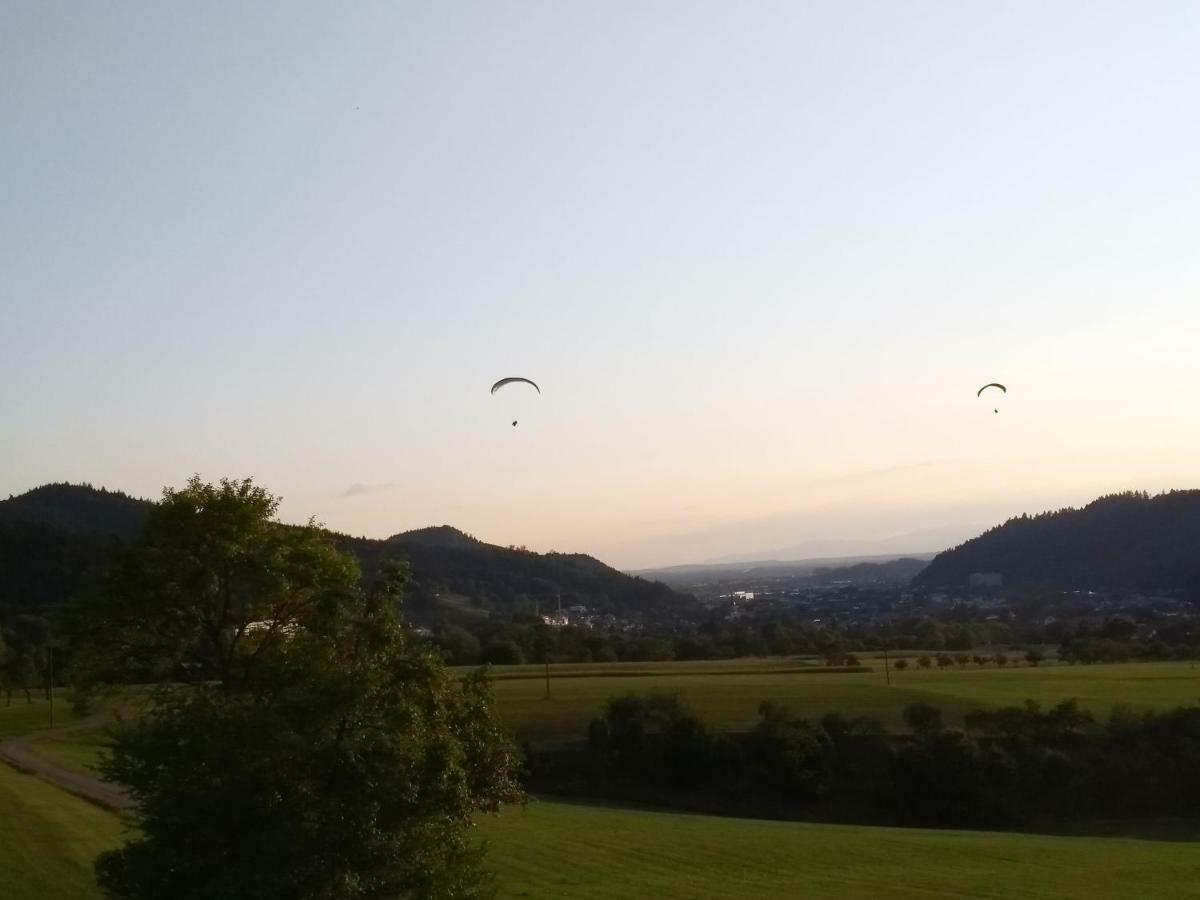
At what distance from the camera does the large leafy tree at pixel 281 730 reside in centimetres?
1641

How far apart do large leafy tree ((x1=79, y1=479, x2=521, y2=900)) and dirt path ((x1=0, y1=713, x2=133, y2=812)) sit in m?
15.4

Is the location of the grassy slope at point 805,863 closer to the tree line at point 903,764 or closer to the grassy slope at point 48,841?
the grassy slope at point 48,841

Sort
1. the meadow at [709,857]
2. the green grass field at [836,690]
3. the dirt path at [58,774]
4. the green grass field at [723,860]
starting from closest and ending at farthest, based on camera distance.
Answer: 1. the green grass field at [723,860]
2. the meadow at [709,857]
3. the dirt path at [58,774]
4. the green grass field at [836,690]

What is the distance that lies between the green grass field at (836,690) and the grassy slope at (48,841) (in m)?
31.3

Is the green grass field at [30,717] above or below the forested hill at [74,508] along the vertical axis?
below

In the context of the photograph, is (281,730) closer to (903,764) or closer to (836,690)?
(903,764)

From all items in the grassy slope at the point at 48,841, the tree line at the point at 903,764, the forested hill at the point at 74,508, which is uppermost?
the forested hill at the point at 74,508

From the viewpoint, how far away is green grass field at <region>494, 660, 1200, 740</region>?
7094cm

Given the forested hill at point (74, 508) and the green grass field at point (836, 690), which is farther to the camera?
the forested hill at point (74, 508)

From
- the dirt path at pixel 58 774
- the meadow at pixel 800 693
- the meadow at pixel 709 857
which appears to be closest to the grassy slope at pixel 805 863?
the meadow at pixel 709 857

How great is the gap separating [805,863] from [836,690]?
151 feet

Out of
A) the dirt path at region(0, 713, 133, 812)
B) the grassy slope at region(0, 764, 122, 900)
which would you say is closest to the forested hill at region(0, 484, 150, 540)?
the dirt path at region(0, 713, 133, 812)

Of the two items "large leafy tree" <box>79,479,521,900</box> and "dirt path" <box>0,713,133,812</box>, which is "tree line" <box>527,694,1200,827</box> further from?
"large leafy tree" <box>79,479,521,900</box>

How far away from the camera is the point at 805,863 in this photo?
116 feet
